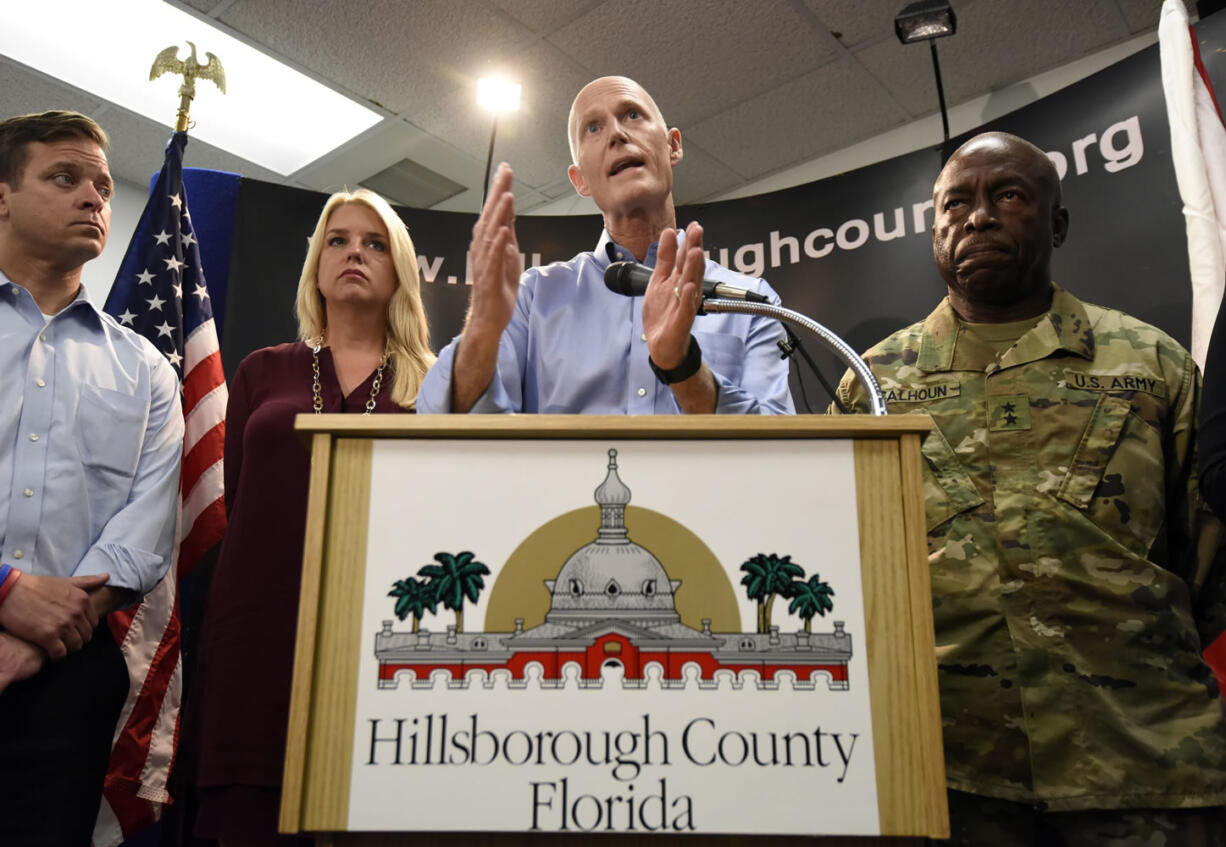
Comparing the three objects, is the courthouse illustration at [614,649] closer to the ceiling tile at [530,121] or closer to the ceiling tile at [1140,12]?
the ceiling tile at [530,121]

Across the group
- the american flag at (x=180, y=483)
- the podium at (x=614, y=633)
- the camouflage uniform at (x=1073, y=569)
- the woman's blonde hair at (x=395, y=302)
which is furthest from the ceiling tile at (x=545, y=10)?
the podium at (x=614, y=633)

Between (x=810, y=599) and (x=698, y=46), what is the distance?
3.06 m

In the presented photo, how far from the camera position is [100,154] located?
1978mm

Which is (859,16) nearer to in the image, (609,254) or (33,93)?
(609,254)

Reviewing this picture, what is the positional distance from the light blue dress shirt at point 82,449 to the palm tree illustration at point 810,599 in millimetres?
1272

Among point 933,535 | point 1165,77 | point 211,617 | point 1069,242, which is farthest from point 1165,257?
point 211,617

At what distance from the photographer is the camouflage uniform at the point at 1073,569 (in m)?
1.42

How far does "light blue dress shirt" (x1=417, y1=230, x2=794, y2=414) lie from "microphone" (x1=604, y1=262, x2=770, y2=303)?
213mm

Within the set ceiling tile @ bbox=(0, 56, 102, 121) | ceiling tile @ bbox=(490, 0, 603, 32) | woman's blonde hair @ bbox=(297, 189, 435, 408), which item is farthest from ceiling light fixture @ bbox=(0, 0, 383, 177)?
woman's blonde hair @ bbox=(297, 189, 435, 408)

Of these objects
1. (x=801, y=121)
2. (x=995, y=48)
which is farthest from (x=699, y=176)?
(x=995, y=48)

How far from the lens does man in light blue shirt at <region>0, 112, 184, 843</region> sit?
1.49 meters

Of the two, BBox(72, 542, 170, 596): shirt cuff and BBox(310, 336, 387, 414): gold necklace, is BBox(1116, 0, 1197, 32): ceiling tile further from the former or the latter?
BBox(72, 542, 170, 596): shirt cuff

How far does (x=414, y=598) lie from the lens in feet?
2.97

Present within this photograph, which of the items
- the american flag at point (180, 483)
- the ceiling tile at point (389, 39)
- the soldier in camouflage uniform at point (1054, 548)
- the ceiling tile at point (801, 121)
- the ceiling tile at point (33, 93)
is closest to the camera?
the soldier in camouflage uniform at point (1054, 548)
